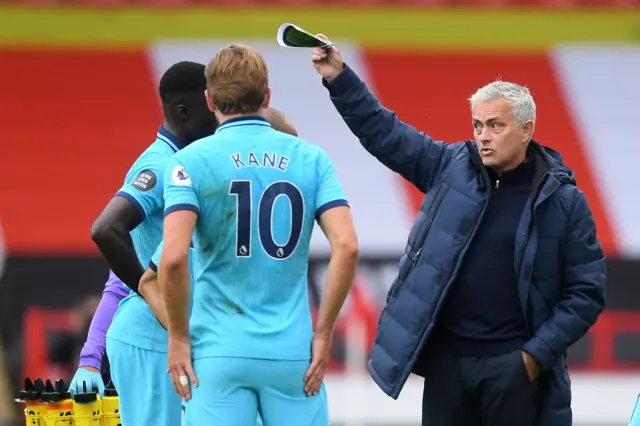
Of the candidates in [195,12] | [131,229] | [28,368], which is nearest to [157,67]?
[195,12]

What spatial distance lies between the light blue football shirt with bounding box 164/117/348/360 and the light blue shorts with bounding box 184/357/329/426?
0.12ft

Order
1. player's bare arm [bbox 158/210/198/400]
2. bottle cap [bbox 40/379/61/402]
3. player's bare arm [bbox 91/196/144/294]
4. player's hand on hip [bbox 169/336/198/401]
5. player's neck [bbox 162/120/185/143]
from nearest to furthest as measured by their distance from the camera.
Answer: player's bare arm [bbox 158/210/198/400] → player's hand on hip [bbox 169/336/198/401] → player's bare arm [bbox 91/196/144/294] → player's neck [bbox 162/120/185/143] → bottle cap [bbox 40/379/61/402]

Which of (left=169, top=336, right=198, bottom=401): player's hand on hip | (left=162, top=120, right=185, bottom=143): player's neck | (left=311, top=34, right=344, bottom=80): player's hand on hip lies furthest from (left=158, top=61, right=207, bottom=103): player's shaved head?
(left=169, top=336, right=198, bottom=401): player's hand on hip

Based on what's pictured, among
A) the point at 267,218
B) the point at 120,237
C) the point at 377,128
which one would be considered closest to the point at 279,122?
the point at 377,128

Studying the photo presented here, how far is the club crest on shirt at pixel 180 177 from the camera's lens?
170 inches

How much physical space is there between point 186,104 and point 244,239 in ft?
4.07

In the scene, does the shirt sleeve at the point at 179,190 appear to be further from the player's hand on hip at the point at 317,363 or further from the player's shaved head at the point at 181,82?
the player's shaved head at the point at 181,82

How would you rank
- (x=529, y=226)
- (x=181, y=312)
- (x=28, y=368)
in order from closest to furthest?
(x=181, y=312)
(x=529, y=226)
(x=28, y=368)

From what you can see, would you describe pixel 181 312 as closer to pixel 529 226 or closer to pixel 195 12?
pixel 529 226

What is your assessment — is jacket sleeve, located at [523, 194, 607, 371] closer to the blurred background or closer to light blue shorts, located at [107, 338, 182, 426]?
light blue shorts, located at [107, 338, 182, 426]

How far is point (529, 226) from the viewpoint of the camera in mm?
5008

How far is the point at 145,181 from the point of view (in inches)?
202

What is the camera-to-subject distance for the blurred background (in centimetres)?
1859

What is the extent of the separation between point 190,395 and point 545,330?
1449 millimetres
